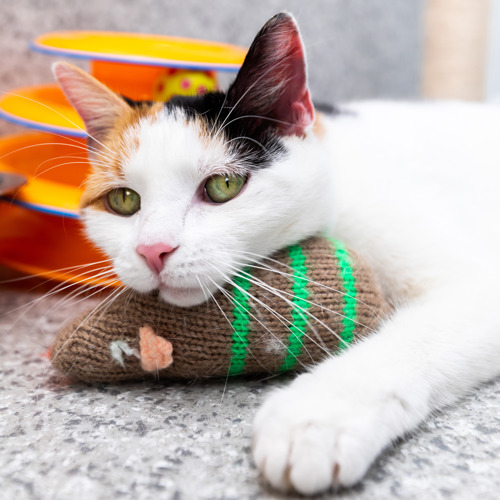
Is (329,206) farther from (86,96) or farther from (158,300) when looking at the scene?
(86,96)

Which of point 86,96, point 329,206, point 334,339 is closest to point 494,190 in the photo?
point 329,206

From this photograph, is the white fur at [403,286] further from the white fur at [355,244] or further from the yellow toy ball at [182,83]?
the yellow toy ball at [182,83]

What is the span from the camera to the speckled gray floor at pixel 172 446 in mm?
670

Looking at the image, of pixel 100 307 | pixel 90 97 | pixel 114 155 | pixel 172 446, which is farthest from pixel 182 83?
pixel 172 446

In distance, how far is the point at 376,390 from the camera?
732mm

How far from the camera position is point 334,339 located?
0.90 metres

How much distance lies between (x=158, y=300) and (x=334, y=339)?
28 centimetres

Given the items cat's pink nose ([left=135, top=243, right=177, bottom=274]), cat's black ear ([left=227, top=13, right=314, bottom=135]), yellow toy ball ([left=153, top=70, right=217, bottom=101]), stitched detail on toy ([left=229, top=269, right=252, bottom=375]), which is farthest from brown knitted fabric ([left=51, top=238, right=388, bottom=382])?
yellow toy ball ([left=153, top=70, right=217, bottom=101])

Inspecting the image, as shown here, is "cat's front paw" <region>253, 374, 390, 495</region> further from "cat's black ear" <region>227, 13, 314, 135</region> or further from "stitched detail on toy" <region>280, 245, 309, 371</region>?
"cat's black ear" <region>227, 13, 314, 135</region>

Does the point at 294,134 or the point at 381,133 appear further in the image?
the point at 381,133

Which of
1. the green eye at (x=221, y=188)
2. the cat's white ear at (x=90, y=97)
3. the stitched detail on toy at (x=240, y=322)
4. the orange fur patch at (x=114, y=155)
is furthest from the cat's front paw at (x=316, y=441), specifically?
the cat's white ear at (x=90, y=97)

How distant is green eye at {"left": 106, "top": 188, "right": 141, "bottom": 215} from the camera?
905mm

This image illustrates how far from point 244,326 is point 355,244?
32cm

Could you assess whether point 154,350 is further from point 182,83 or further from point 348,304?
point 182,83
